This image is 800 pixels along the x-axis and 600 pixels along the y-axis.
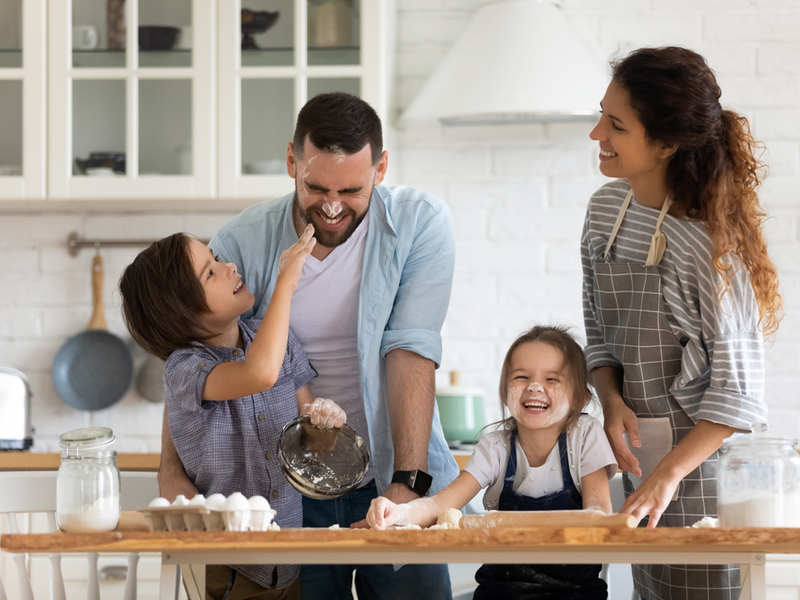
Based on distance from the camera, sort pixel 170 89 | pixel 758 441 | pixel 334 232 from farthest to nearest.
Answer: pixel 170 89, pixel 334 232, pixel 758 441

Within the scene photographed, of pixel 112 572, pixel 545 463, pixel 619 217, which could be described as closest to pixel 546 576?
pixel 545 463

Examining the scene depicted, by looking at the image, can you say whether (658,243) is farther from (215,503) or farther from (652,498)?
(215,503)

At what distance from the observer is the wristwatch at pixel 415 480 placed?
1.37 m

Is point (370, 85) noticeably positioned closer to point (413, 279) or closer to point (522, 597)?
point (413, 279)

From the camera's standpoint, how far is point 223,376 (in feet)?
4.27

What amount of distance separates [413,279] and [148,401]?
152cm

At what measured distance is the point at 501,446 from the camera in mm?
1412

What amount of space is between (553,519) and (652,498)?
300mm

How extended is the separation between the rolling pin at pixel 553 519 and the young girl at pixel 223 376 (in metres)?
0.35

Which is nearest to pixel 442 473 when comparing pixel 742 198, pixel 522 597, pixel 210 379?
pixel 522 597

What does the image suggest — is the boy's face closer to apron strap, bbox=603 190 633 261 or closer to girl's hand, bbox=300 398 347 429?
girl's hand, bbox=300 398 347 429

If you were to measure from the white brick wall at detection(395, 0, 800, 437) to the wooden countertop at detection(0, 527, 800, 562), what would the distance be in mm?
1786

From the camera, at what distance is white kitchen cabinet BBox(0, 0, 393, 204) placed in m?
2.46

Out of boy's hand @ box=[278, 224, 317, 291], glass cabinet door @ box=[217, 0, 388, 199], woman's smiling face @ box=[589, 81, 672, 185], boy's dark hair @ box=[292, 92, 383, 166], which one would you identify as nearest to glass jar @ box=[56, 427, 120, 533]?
boy's hand @ box=[278, 224, 317, 291]
